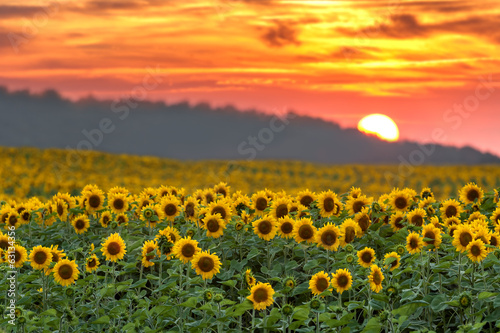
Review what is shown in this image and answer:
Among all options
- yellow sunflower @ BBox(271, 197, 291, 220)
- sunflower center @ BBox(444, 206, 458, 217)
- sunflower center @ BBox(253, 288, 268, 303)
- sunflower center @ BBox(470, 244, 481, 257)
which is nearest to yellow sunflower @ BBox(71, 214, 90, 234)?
yellow sunflower @ BBox(271, 197, 291, 220)

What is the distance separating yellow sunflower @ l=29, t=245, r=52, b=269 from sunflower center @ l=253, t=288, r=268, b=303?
7.74 ft

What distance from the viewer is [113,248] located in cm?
657

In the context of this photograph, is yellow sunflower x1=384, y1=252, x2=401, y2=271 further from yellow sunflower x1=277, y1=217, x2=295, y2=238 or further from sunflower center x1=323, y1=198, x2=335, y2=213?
sunflower center x1=323, y1=198, x2=335, y2=213

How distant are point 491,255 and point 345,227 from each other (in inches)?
57.2

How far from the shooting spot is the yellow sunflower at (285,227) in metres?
6.71

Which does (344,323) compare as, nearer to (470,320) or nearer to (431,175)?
(470,320)

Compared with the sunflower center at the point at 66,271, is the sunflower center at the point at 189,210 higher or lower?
higher

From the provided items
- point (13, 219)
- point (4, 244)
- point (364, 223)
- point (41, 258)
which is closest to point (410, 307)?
point (364, 223)

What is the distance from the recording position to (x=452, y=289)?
644cm

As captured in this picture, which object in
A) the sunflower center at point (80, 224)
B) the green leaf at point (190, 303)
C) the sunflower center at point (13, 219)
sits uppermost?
the sunflower center at point (13, 219)

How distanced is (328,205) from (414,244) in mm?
1522

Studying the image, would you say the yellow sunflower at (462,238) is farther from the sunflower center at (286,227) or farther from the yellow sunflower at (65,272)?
the yellow sunflower at (65,272)

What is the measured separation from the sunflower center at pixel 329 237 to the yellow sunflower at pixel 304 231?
126 mm

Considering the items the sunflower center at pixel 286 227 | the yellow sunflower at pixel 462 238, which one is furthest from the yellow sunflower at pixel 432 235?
the sunflower center at pixel 286 227
